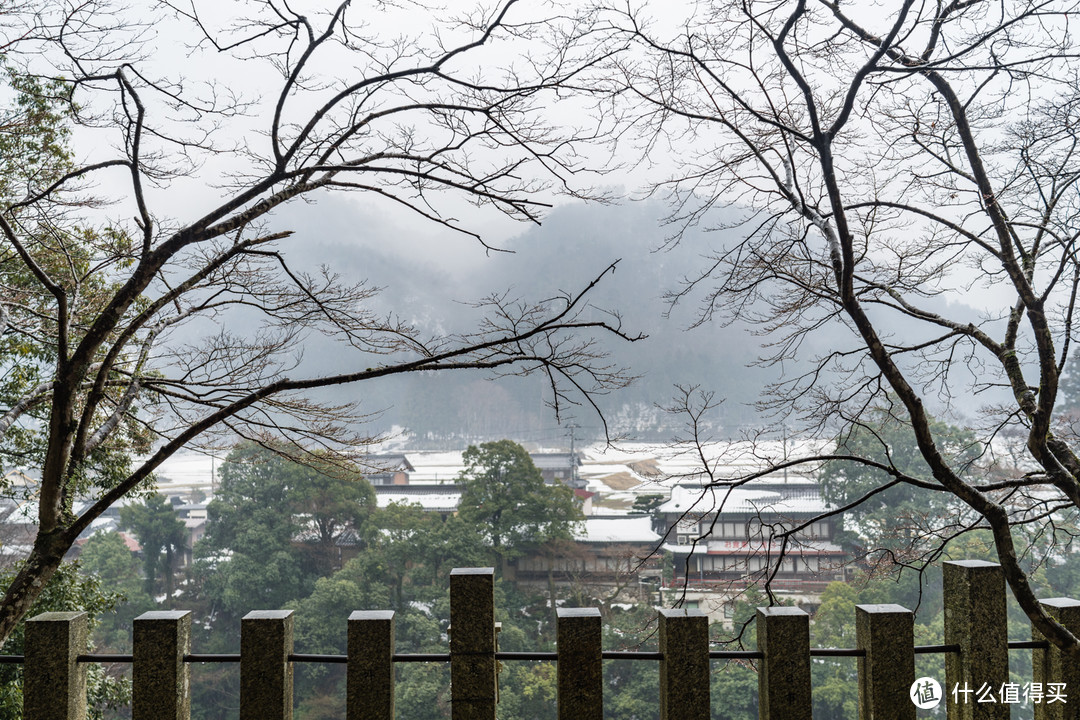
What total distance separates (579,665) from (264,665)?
66cm

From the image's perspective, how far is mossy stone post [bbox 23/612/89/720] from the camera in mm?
1494

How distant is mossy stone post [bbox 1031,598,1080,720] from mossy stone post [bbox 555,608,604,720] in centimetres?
101

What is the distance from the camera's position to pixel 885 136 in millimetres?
3301

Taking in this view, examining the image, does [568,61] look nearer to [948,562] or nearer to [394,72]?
[394,72]

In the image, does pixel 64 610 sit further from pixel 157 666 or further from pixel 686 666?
pixel 686 666

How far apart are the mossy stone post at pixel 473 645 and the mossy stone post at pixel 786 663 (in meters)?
0.58

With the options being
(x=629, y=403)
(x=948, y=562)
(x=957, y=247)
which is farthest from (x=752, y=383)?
(x=948, y=562)

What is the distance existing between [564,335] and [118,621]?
18.5 m

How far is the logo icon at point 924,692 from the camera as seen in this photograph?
1572 millimetres

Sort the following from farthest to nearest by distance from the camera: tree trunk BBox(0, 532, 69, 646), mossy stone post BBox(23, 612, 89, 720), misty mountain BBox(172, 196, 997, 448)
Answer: misty mountain BBox(172, 196, 997, 448), tree trunk BBox(0, 532, 69, 646), mossy stone post BBox(23, 612, 89, 720)

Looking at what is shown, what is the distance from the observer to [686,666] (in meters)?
1.51

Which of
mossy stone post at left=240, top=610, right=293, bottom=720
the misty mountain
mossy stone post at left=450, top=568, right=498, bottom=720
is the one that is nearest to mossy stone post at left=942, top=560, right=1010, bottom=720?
mossy stone post at left=450, top=568, right=498, bottom=720

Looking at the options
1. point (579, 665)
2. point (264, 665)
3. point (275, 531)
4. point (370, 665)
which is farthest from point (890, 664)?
point (275, 531)

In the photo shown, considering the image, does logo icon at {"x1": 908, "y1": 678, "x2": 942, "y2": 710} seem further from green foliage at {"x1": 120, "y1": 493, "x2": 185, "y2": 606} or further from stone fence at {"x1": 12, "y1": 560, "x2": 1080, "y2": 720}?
green foliage at {"x1": 120, "y1": 493, "x2": 185, "y2": 606}
